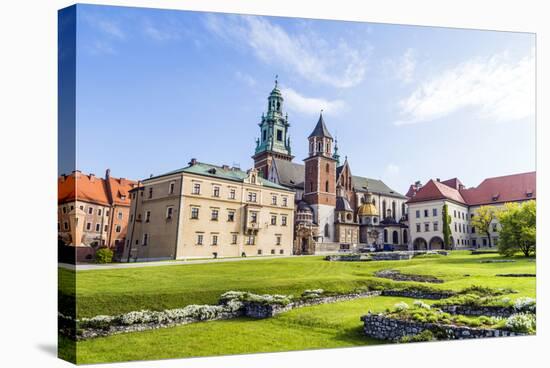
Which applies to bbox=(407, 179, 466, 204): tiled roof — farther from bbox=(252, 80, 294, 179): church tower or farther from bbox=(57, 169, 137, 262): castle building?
bbox=(57, 169, 137, 262): castle building

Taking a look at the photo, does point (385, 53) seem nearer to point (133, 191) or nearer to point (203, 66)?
point (203, 66)

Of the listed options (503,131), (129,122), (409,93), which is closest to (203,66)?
(129,122)

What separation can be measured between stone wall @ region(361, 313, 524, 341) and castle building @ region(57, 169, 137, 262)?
5851 millimetres

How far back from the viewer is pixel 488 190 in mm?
14531

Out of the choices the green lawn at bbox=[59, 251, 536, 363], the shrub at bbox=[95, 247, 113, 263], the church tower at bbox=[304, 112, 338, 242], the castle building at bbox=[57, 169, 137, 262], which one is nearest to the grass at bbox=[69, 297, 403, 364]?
the green lawn at bbox=[59, 251, 536, 363]

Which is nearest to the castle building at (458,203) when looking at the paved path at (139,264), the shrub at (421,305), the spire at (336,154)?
the spire at (336,154)

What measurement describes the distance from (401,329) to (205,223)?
514 centimetres

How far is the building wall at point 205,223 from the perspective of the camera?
1164 centimetres

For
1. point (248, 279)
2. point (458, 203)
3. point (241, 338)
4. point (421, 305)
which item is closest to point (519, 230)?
point (458, 203)

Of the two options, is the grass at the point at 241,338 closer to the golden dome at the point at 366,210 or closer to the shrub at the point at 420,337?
the shrub at the point at 420,337

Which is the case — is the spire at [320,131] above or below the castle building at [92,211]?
above

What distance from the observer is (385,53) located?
42.9ft

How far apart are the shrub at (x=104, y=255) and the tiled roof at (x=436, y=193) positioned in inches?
344

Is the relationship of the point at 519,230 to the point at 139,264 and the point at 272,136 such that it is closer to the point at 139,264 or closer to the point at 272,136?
the point at 272,136
